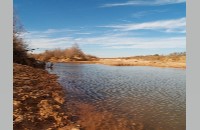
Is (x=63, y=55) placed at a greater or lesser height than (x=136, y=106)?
greater

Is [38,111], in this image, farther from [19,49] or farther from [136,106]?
[19,49]

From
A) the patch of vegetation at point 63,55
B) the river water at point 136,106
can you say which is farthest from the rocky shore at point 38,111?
the patch of vegetation at point 63,55

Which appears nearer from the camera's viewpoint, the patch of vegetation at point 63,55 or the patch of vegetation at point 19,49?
the patch of vegetation at point 19,49

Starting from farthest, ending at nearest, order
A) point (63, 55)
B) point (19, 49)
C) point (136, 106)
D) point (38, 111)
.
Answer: point (63, 55) < point (19, 49) < point (136, 106) < point (38, 111)

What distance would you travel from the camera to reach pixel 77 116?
30.1ft

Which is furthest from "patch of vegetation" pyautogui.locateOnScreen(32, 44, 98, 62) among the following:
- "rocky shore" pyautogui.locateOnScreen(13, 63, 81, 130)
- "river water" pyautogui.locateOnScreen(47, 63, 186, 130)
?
"rocky shore" pyautogui.locateOnScreen(13, 63, 81, 130)

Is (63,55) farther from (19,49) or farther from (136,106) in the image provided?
(136,106)

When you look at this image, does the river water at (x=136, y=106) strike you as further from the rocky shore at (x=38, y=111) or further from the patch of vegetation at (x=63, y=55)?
the patch of vegetation at (x=63, y=55)

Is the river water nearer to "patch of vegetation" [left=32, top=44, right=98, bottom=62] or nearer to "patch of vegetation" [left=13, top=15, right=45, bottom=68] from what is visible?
"patch of vegetation" [left=13, top=15, right=45, bottom=68]

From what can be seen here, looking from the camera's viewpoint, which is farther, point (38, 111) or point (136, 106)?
point (136, 106)

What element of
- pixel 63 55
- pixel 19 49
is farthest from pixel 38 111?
pixel 63 55

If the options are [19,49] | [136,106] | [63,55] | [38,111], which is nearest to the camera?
[38,111]

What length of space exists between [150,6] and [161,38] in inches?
103

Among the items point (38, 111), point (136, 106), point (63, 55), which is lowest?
point (136, 106)
